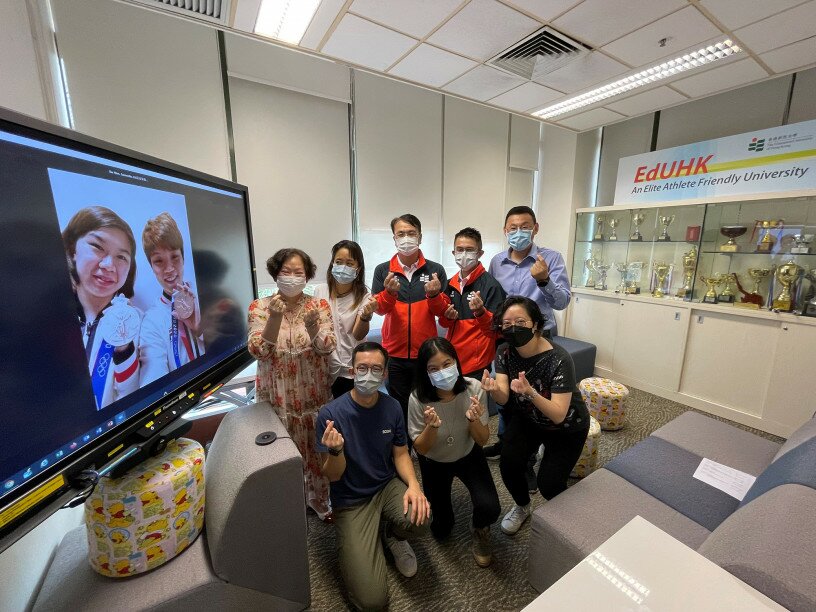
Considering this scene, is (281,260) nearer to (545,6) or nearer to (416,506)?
(416,506)

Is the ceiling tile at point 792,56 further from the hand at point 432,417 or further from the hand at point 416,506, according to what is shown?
the hand at point 416,506

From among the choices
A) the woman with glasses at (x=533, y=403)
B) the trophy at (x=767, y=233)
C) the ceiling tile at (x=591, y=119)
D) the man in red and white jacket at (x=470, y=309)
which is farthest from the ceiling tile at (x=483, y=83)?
the trophy at (x=767, y=233)

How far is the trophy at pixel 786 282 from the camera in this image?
277 cm

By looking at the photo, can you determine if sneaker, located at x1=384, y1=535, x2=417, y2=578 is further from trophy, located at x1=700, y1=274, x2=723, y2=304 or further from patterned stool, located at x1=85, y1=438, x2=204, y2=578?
trophy, located at x1=700, y1=274, x2=723, y2=304

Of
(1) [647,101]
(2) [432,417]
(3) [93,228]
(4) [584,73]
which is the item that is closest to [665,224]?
(1) [647,101]

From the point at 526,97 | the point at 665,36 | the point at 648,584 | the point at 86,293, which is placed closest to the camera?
the point at 648,584

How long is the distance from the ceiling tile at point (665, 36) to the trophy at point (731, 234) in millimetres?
1679

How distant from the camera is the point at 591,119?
3.82m

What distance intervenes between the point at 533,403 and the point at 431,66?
2.67m

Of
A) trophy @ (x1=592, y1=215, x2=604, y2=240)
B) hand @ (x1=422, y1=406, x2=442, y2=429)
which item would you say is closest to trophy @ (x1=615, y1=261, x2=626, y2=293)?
trophy @ (x1=592, y1=215, x2=604, y2=240)

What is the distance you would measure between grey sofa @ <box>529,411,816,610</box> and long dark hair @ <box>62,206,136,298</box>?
1.71 m

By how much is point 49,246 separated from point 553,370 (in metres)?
1.85

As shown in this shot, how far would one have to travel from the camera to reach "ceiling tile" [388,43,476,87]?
2543 mm

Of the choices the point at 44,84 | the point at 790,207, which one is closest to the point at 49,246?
the point at 44,84
